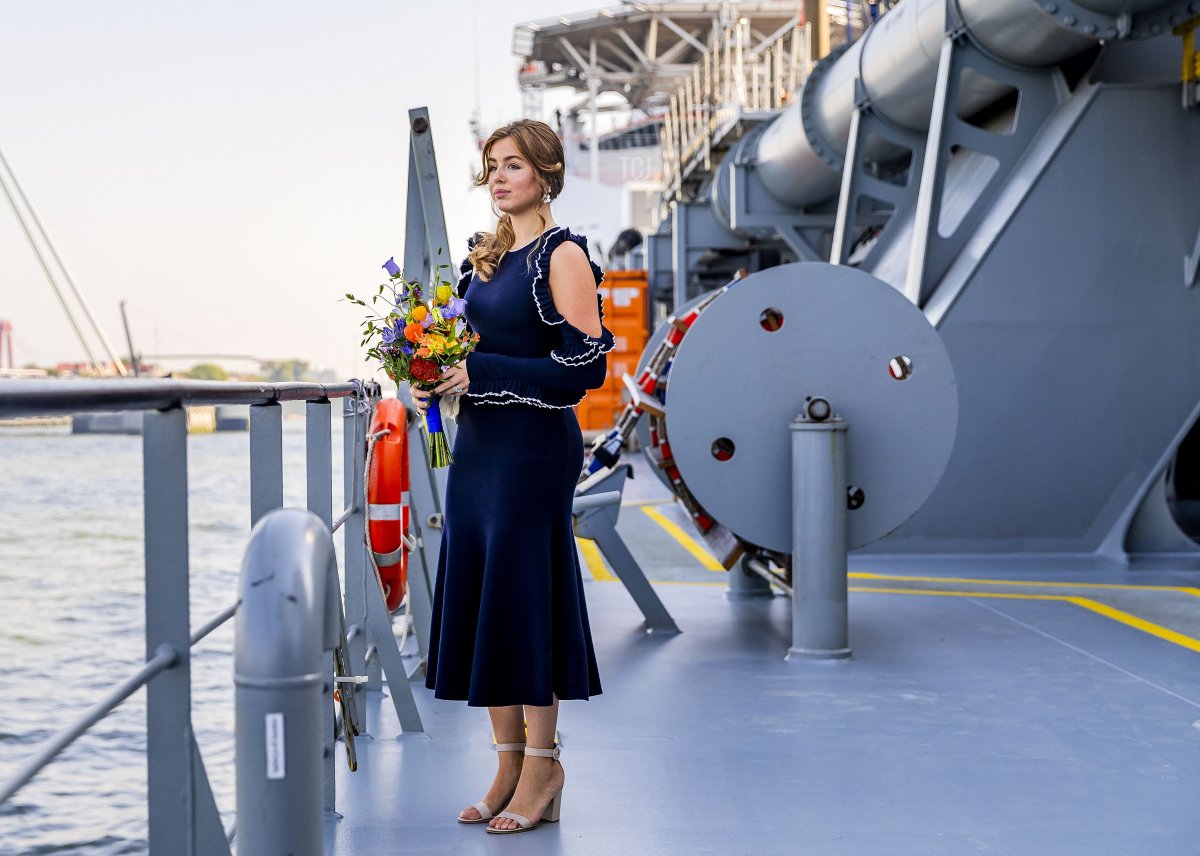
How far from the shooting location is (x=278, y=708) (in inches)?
60.7

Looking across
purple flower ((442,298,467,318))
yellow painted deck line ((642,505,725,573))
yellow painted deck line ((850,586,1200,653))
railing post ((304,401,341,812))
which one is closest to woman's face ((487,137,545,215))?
purple flower ((442,298,467,318))

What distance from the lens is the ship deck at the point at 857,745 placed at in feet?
11.3

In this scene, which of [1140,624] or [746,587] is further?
[746,587]

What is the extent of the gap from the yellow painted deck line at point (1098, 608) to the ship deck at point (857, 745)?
26 millimetres

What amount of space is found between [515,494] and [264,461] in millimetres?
759

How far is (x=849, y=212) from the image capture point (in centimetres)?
1096

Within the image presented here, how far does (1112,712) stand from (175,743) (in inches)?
146

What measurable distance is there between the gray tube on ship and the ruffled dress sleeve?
211 inches

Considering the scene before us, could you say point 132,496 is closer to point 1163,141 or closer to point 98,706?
point 1163,141

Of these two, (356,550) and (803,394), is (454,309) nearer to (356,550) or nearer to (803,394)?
(356,550)

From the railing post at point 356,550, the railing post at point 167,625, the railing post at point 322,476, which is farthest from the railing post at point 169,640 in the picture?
the railing post at point 356,550

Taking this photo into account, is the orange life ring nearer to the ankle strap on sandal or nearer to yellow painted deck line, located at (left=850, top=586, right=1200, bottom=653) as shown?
the ankle strap on sandal

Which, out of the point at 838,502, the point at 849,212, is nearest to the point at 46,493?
the point at 849,212

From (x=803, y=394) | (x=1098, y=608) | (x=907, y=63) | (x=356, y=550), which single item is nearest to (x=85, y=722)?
(x=356, y=550)
